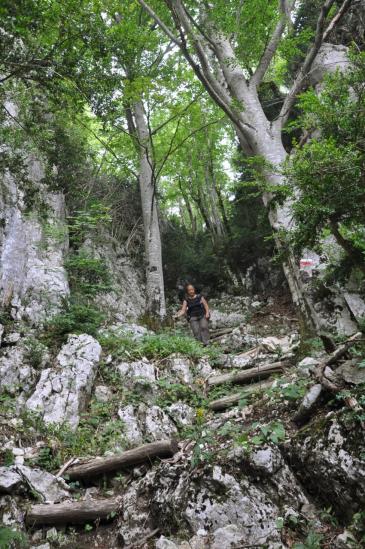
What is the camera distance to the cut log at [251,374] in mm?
6355

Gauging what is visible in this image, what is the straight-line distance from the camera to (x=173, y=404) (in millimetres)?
6047

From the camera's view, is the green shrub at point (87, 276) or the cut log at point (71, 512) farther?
the green shrub at point (87, 276)

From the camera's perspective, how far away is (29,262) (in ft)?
30.1

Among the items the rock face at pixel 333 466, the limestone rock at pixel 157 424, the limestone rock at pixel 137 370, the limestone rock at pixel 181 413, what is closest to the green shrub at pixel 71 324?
the limestone rock at pixel 137 370

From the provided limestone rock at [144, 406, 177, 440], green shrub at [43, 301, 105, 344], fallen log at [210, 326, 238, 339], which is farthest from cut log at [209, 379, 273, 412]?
fallen log at [210, 326, 238, 339]

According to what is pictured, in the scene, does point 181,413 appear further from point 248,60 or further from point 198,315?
point 248,60

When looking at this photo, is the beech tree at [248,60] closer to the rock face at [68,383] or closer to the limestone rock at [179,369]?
the limestone rock at [179,369]

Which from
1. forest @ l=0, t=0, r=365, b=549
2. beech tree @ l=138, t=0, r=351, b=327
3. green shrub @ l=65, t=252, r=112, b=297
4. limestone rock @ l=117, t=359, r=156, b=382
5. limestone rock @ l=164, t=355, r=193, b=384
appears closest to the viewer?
forest @ l=0, t=0, r=365, b=549

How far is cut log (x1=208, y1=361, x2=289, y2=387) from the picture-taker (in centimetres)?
636

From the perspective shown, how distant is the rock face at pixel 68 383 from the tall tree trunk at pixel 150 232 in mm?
A: 4424

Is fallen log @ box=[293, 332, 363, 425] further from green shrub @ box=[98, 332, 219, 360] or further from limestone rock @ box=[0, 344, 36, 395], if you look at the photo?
limestone rock @ box=[0, 344, 36, 395]

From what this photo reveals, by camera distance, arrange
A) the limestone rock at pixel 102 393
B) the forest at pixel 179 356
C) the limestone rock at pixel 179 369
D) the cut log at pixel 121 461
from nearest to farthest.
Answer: the forest at pixel 179 356, the cut log at pixel 121 461, the limestone rock at pixel 102 393, the limestone rock at pixel 179 369

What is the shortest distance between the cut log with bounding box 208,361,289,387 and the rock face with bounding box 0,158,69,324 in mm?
3703

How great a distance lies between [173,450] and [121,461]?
70cm
